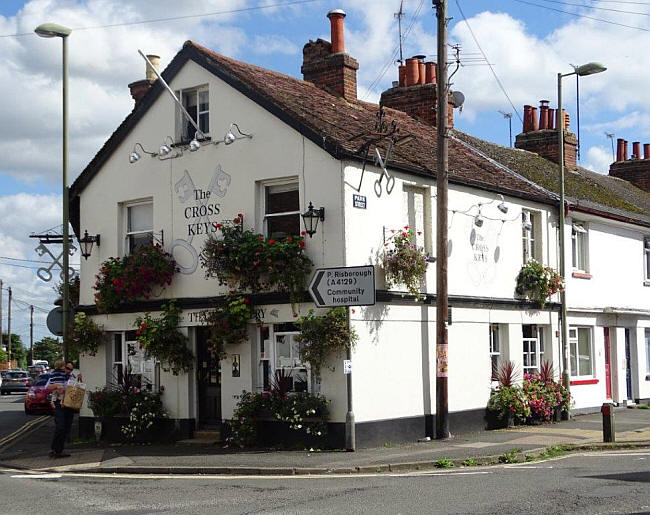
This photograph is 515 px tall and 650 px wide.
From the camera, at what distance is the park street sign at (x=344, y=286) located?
1641 centimetres

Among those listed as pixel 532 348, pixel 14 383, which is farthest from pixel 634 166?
pixel 14 383

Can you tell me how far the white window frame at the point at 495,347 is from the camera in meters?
22.0

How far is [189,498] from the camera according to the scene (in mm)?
12336

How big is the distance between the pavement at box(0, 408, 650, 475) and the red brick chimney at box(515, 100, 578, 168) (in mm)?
12159

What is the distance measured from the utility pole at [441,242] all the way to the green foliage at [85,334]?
25.6 ft

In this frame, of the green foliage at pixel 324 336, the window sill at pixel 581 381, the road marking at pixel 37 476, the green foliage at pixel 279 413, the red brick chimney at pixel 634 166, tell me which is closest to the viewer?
the road marking at pixel 37 476

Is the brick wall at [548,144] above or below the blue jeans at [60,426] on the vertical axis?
above

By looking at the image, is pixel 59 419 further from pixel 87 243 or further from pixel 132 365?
pixel 87 243

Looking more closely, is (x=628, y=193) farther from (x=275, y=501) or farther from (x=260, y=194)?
(x=275, y=501)

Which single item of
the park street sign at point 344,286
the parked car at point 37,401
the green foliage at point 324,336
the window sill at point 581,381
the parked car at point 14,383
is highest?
the park street sign at point 344,286

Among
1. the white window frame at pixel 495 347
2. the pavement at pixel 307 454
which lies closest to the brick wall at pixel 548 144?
the white window frame at pixel 495 347

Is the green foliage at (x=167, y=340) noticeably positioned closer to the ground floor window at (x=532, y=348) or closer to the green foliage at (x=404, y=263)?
the green foliage at (x=404, y=263)

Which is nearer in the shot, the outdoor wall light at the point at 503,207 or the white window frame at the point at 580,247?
the outdoor wall light at the point at 503,207

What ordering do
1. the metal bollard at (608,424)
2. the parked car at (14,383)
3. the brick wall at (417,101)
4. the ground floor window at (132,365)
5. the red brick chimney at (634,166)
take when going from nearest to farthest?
1. the metal bollard at (608,424)
2. the ground floor window at (132,365)
3. the brick wall at (417,101)
4. the red brick chimney at (634,166)
5. the parked car at (14,383)
